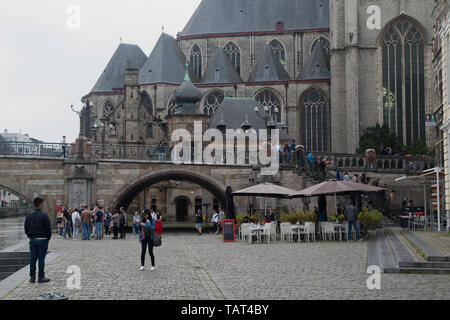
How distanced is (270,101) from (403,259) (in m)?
50.3

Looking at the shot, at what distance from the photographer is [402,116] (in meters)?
55.2

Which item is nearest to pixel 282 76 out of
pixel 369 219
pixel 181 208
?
pixel 181 208

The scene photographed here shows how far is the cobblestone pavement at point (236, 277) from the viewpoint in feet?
39.1

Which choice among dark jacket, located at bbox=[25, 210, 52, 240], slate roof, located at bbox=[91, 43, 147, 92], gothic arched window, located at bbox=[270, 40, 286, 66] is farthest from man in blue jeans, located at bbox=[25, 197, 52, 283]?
slate roof, located at bbox=[91, 43, 147, 92]

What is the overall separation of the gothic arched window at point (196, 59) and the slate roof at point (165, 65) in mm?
850

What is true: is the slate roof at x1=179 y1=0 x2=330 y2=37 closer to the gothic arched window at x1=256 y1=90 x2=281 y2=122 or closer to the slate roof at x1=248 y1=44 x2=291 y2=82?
the slate roof at x1=248 y1=44 x2=291 y2=82

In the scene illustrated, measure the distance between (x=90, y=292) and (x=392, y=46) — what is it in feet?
155

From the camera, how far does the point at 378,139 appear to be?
5025 centimetres

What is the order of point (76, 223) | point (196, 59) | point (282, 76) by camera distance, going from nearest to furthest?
point (76, 223) → point (282, 76) → point (196, 59)

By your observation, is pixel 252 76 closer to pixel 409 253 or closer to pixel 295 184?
pixel 295 184

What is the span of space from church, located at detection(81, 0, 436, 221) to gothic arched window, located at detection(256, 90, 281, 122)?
91 mm

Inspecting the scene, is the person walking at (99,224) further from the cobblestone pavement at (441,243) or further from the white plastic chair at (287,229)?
the cobblestone pavement at (441,243)

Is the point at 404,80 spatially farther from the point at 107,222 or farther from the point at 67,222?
the point at 67,222

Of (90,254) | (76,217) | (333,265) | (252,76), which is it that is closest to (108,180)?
(76,217)
